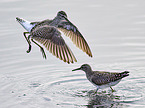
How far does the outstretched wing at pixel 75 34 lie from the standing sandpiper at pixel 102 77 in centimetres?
71

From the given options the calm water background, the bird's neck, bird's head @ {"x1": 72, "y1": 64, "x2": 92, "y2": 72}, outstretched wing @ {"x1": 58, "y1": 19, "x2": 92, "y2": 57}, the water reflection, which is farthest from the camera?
bird's head @ {"x1": 72, "y1": 64, "x2": 92, "y2": 72}

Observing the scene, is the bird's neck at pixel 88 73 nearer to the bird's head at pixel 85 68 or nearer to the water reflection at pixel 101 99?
the bird's head at pixel 85 68

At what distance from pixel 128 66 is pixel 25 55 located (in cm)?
346

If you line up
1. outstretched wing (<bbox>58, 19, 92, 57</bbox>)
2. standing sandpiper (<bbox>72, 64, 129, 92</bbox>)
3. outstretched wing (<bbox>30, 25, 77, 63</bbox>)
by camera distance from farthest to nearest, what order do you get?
outstretched wing (<bbox>58, 19, 92, 57</bbox>)
standing sandpiper (<bbox>72, 64, 129, 92</bbox>)
outstretched wing (<bbox>30, 25, 77, 63</bbox>)

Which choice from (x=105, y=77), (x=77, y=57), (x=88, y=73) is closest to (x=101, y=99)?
(x=105, y=77)

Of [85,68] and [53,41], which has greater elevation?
[53,41]

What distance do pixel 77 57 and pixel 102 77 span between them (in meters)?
2.08

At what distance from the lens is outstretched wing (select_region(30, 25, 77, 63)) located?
1040 cm

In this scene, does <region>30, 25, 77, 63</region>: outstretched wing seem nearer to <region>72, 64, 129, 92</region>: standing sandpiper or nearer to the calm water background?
the calm water background

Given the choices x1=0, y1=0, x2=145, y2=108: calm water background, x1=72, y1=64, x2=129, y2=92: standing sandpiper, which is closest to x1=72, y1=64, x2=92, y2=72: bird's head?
x1=72, y1=64, x2=129, y2=92: standing sandpiper

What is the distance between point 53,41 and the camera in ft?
35.3

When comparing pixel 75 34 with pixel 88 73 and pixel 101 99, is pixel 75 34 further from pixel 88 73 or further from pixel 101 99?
pixel 101 99

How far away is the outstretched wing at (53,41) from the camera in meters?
10.4

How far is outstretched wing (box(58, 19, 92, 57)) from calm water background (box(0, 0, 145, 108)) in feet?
3.53
